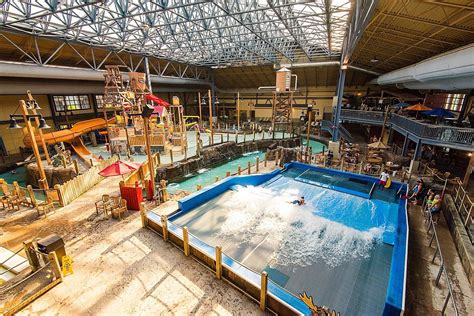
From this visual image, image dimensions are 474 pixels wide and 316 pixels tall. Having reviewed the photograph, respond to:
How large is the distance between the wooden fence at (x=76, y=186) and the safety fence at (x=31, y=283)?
3947 mm

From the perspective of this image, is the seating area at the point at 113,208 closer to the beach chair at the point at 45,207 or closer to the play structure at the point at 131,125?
the beach chair at the point at 45,207

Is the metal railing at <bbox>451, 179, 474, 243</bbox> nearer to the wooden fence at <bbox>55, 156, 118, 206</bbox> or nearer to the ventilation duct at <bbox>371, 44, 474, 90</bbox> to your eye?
the ventilation duct at <bbox>371, 44, 474, 90</bbox>

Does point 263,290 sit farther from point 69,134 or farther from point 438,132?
point 69,134

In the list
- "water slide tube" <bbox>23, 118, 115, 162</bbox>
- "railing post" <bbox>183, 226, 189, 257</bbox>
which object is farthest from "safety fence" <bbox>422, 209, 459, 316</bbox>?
"water slide tube" <bbox>23, 118, 115, 162</bbox>

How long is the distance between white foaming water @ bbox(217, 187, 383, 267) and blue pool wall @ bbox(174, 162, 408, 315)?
779mm

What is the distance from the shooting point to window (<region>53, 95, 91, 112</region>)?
21016 millimetres

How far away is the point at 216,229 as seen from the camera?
769cm

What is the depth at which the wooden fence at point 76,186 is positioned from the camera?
905cm

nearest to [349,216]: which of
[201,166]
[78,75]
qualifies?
[201,166]

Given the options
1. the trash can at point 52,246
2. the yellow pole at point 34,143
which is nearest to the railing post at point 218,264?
the trash can at point 52,246

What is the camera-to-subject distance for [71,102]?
22078 millimetres

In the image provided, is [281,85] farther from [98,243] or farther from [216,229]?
[98,243]

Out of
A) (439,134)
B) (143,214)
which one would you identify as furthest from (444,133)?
(143,214)

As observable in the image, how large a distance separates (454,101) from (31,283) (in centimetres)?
2496
